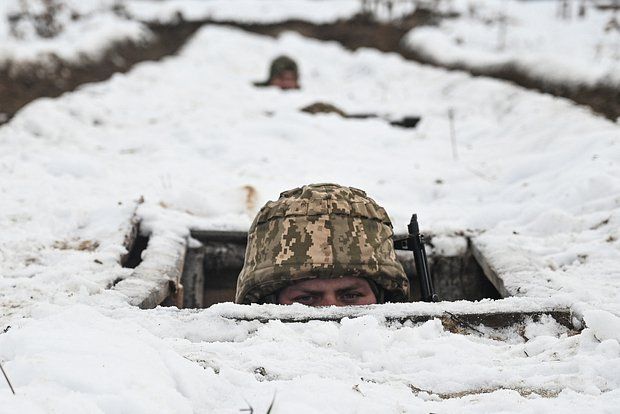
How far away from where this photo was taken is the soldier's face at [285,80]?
1036cm

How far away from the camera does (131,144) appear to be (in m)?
6.27

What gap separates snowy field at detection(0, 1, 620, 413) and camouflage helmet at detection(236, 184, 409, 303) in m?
0.35

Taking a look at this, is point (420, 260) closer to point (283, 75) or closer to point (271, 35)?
point (283, 75)

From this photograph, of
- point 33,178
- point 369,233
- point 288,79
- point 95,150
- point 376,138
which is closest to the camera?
point 369,233

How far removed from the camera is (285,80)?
10398mm

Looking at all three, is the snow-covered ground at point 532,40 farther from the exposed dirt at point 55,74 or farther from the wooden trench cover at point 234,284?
the exposed dirt at point 55,74

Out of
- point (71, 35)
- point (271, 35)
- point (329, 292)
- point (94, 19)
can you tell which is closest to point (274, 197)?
point (329, 292)

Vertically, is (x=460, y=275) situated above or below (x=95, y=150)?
below

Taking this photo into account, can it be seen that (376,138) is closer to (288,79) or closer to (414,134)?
(414,134)

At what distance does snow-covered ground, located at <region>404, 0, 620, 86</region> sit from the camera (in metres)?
7.80

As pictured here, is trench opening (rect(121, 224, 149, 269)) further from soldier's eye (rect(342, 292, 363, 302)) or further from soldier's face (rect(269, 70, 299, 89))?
soldier's face (rect(269, 70, 299, 89))

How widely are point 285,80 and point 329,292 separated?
8232mm

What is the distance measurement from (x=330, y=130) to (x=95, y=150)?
283 cm

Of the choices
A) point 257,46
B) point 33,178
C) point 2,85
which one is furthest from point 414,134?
point 257,46
